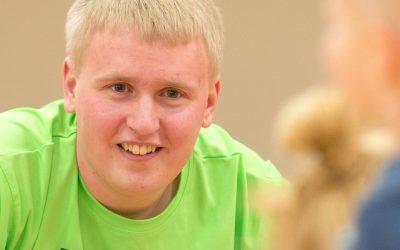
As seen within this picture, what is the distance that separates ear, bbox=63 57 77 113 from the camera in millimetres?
1757

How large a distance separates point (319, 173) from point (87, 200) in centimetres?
118

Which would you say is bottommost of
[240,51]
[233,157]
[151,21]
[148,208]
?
[148,208]

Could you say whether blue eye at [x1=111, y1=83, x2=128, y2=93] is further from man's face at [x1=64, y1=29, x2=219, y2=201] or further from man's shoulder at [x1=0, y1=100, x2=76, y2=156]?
man's shoulder at [x1=0, y1=100, x2=76, y2=156]

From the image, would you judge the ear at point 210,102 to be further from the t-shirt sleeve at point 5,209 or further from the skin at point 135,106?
the t-shirt sleeve at point 5,209

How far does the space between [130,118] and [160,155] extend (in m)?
0.11

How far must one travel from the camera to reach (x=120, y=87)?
1.64 m

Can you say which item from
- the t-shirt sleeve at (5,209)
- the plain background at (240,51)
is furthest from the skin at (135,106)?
the plain background at (240,51)

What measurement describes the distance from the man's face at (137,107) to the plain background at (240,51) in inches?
52.2

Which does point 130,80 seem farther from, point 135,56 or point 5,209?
point 5,209

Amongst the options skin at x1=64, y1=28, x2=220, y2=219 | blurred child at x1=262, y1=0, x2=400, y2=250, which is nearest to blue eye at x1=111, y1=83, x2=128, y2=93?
skin at x1=64, y1=28, x2=220, y2=219

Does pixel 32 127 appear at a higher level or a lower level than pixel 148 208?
higher

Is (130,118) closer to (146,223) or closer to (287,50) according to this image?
(146,223)

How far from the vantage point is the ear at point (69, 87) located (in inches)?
69.2

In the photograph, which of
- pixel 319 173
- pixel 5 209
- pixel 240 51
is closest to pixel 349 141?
pixel 319 173
